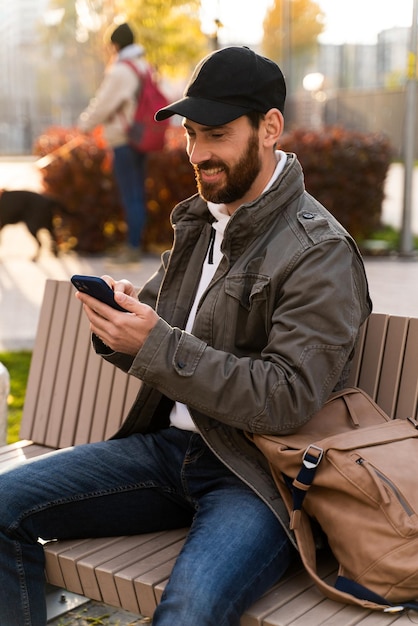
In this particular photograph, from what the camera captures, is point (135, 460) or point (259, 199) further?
point (135, 460)

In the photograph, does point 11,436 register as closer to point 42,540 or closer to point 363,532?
point 42,540

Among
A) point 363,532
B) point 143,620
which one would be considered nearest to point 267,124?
point 363,532

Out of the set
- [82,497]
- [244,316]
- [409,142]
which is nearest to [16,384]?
[82,497]

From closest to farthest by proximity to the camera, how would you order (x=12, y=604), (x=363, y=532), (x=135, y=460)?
(x=363, y=532)
(x=12, y=604)
(x=135, y=460)

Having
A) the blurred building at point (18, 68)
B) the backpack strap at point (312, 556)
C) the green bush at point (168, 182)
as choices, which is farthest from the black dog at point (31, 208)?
the blurred building at point (18, 68)

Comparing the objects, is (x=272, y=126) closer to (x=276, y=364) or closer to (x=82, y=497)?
(x=276, y=364)

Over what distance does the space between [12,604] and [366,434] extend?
106cm

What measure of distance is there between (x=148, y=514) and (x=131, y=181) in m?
6.84

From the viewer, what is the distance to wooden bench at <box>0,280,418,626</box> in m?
2.44

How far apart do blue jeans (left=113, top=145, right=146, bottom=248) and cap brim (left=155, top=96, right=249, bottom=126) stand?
21.8 ft

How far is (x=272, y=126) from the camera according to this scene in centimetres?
275

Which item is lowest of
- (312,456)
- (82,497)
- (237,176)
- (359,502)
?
(82,497)

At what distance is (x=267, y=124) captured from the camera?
2.74 meters

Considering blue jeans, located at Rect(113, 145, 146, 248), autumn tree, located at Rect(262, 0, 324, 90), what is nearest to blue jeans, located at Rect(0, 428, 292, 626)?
blue jeans, located at Rect(113, 145, 146, 248)
